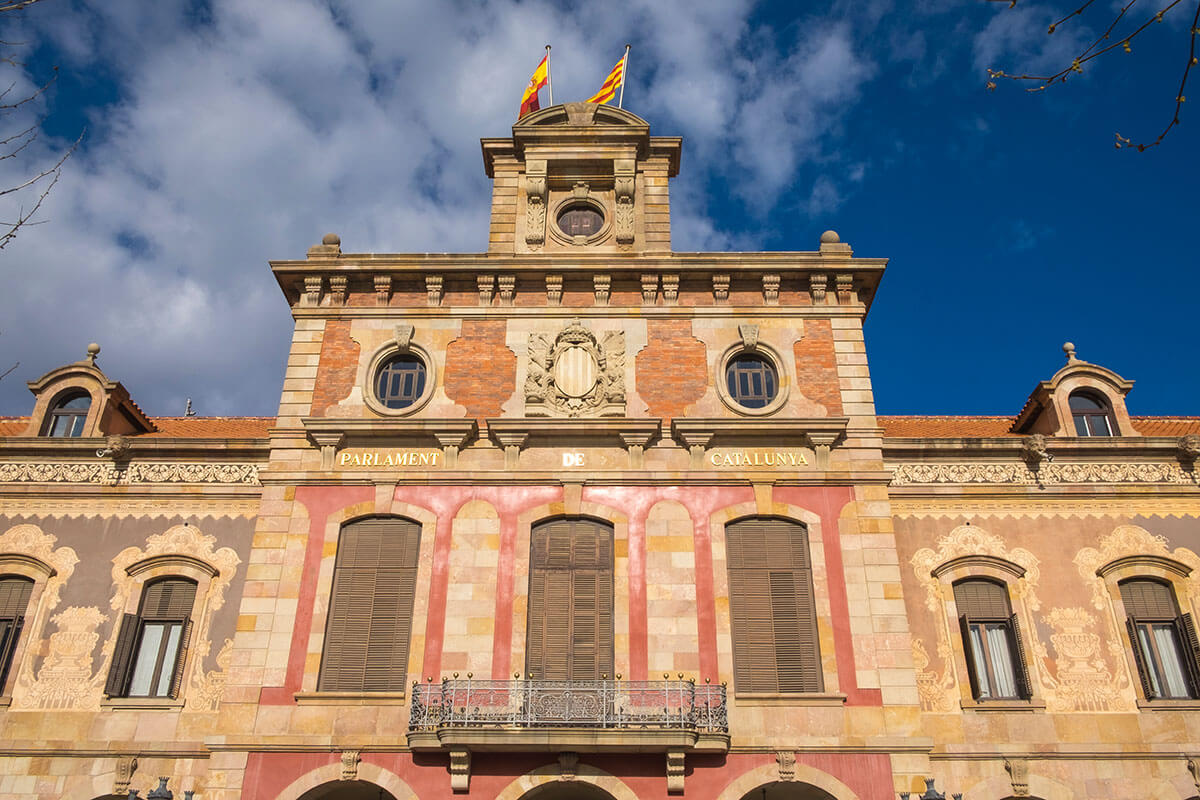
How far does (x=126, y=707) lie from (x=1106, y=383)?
21.8 m

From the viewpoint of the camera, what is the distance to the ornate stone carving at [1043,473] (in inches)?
808

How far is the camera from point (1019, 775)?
1762 centimetres

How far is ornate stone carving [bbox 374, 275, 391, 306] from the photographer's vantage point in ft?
71.3

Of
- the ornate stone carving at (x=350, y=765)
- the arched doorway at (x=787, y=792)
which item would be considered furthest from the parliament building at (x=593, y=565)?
the arched doorway at (x=787, y=792)

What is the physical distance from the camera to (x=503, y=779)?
16.7 metres

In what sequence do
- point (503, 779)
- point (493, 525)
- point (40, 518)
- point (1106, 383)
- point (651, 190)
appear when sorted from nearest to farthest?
1. point (503, 779)
2. point (493, 525)
3. point (40, 518)
4. point (1106, 383)
5. point (651, 190)

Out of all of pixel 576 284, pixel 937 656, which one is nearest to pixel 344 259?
pixel 576 284

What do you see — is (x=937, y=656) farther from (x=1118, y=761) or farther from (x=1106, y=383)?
(x=1106, y=383)

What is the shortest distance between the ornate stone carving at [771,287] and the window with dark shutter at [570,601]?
6.46 metres

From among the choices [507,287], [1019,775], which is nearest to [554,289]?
[507,287]

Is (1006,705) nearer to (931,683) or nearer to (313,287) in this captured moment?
(931,683)

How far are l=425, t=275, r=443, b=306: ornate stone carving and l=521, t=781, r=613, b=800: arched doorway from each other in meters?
10.5

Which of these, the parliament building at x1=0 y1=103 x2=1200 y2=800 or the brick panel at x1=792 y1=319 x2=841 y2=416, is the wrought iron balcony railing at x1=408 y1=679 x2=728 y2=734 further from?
the brick panel at x1=792 y1=319 x2=841 y2=416

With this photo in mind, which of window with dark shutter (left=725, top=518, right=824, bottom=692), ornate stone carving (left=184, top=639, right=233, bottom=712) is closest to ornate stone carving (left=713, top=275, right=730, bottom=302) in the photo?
window with dark shutter (left=725, top=518, right=824, bottom=692)
